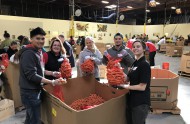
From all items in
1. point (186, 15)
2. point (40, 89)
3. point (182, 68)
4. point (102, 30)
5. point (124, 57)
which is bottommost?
point (182, 68)

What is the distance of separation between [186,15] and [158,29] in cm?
248

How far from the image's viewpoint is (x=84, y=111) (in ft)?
4.18

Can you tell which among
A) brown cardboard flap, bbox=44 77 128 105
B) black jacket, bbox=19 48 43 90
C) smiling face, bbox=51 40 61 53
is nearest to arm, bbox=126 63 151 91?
brown cardboard flap, bbox=44 77 128 105

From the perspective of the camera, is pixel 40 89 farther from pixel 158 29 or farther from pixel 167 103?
pixel 158 29

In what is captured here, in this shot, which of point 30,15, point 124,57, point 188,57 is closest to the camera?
point 124,57

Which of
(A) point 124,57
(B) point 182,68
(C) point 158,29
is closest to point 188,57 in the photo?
(B) point 182,68

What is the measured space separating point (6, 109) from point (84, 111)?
226cm

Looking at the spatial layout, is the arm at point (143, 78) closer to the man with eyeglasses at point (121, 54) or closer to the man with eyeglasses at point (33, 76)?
the man with eyeglasses at point (33, 76)

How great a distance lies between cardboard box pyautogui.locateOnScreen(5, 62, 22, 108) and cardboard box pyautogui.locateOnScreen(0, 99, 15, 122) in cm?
16

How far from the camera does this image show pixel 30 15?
1067cm

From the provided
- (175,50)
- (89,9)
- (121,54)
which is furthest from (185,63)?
(89,9)

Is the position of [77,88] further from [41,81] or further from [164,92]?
[164,92]

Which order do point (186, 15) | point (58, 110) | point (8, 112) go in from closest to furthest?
1. point (58, 110)
2. point (8, 112)
3. point (186, 15)

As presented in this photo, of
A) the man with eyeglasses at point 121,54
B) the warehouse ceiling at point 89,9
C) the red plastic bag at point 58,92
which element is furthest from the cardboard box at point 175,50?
the red plastic bag at point 58,92
